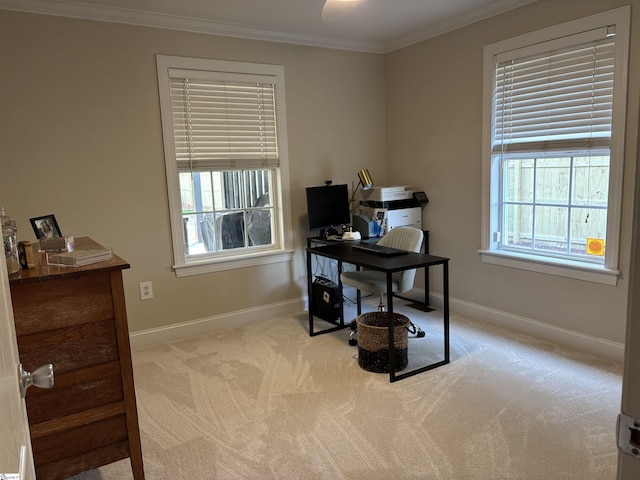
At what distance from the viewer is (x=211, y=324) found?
13.0ft

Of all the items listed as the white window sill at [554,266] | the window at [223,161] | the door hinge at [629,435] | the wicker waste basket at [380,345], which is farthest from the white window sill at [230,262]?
the door hinge at [629,435]

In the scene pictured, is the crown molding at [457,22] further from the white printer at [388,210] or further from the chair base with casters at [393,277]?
the chair base with casters at [393,277]

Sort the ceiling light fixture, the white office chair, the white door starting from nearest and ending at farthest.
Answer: the white door < the ceiling light fixture < the white office chair

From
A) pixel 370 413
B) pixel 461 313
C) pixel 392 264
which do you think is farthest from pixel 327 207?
pixel 370 413

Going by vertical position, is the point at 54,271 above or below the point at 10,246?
below

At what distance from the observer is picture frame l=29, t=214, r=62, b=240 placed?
7.26 ft

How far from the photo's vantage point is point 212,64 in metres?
3.72

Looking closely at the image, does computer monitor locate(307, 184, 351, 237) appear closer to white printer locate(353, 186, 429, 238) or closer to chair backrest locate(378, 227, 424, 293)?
white printer locate(353, 186, 429, 238)

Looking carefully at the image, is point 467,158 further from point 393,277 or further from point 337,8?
point 337,8

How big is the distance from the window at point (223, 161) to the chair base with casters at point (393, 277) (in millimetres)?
945

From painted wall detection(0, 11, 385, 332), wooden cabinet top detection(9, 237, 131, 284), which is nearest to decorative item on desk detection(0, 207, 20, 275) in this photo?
wooden cabinet top detection(9, 237, 131, 284)

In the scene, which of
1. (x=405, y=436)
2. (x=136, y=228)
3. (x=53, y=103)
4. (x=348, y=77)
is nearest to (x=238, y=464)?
(x=405, y=436)

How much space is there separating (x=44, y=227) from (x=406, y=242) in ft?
7.89

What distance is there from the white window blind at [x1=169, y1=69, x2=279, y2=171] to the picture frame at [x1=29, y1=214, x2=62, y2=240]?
1.48 metres
